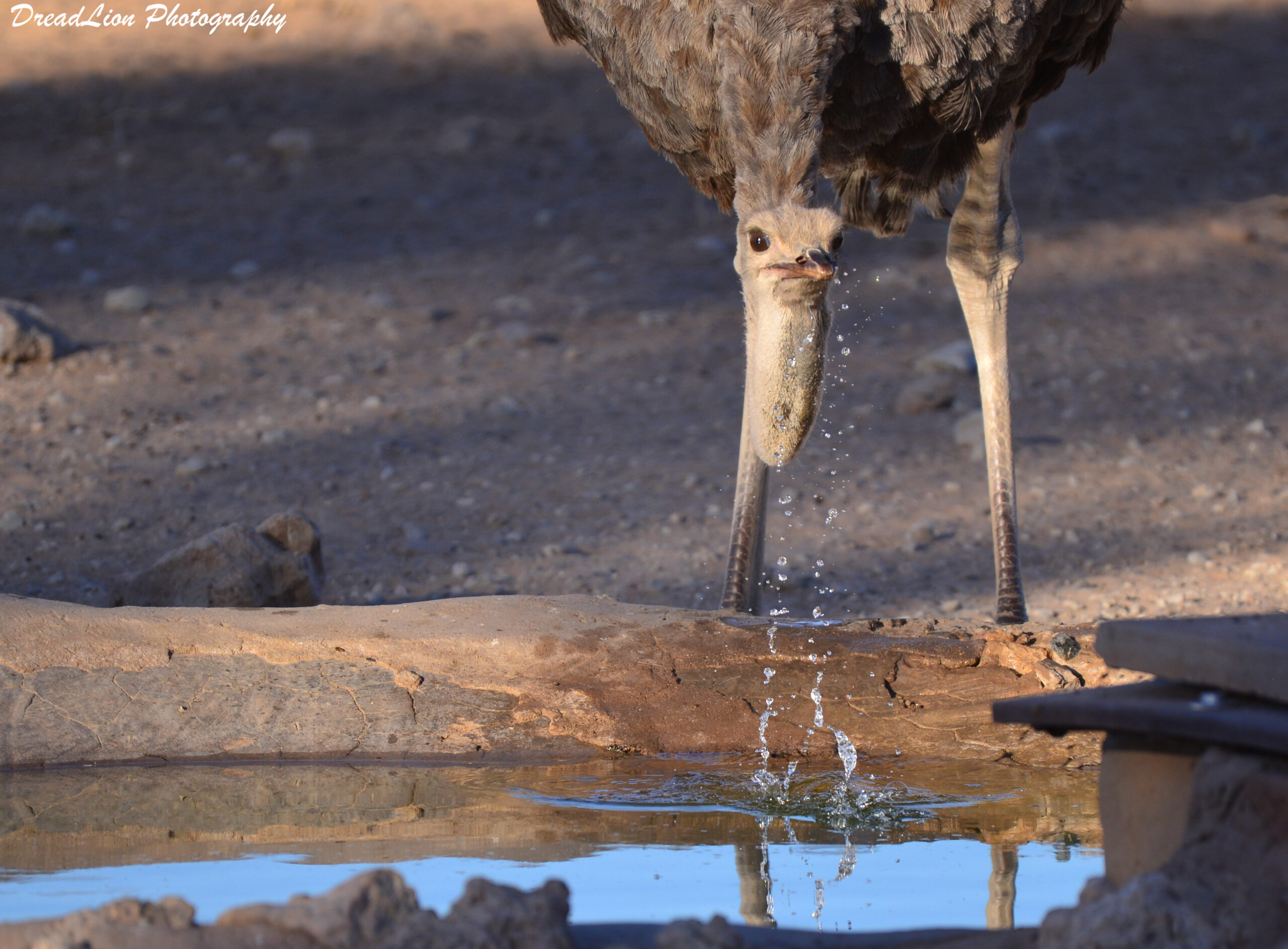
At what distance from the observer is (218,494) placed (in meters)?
4.98

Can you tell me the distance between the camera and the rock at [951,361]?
604 centimetres

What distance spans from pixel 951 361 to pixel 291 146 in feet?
14.7

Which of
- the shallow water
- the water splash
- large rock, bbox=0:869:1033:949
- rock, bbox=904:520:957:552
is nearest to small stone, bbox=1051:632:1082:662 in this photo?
the shallow water

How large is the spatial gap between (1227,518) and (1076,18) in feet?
6.58

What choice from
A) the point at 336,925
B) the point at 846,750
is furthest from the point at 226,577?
the point at 336,925

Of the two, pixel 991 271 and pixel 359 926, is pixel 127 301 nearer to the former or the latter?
pixel 991 271

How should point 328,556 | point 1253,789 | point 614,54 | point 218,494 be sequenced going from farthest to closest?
point 218,494 < point 328,556 < point 614,54 < point 1253,789

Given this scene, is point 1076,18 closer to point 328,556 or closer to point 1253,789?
point 1253,789

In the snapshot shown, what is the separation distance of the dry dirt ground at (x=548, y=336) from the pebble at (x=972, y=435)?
4 centimetres

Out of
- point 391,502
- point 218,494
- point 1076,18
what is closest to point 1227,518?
point 1076,18

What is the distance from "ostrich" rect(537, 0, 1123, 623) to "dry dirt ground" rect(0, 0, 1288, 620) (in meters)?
0.78

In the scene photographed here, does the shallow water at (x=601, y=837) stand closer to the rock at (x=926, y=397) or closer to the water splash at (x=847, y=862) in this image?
the water splash at (x=847, y=862)

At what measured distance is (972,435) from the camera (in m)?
5.43

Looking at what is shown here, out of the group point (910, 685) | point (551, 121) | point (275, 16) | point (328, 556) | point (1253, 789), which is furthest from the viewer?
point (275, 16)
